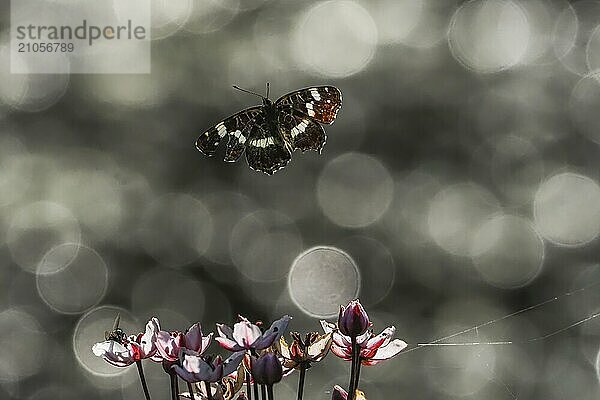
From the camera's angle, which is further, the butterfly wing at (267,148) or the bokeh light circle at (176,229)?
the bokeh light circle at (176,229)

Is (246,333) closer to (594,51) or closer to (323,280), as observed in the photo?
(323,280)

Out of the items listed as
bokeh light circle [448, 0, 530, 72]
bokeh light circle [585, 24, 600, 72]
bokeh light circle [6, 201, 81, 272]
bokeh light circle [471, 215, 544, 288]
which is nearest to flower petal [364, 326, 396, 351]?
bokeh light circle [471, 215, 544, 288]

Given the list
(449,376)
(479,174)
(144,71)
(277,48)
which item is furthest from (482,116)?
(144,71)

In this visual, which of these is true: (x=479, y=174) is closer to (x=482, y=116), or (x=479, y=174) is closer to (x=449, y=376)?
(x=482, y=116)

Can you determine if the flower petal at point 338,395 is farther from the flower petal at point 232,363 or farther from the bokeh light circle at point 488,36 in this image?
the bokeh light circle at point 488,36

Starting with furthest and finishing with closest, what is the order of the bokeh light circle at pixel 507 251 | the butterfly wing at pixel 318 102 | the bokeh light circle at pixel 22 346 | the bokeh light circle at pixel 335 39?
1. the bokeh light circle at pixel 335 39
2. the bokeh light circle at pixel 507 251
3. the bokeh light circle at pixel 22 346
4. the butterfly wing at pixel 318 102

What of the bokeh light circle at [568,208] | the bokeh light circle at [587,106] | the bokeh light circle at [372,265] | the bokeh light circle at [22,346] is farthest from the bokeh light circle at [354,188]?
the bokeh light circle at [22,346]

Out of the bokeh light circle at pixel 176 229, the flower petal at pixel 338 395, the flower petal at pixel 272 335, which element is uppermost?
the bokeh light circle at pixel 176 229
